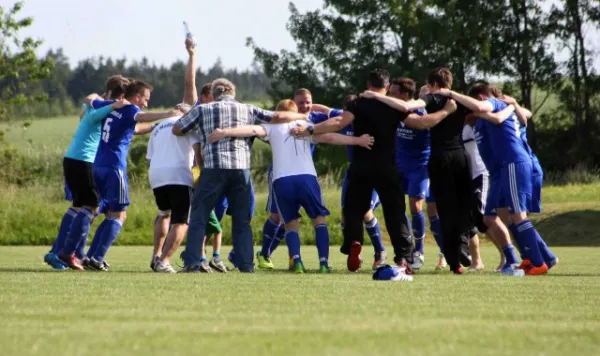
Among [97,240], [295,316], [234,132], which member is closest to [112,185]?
[97,240]

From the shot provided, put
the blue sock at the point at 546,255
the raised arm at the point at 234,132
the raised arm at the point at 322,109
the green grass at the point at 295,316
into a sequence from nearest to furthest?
the green grass at the point at 295,316, the raised arm at the point at 234,132, the blue sock at the point at 546,255, the raised arm at the point at 322,109

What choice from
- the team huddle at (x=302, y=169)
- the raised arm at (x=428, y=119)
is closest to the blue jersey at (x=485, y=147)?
the team huddle at (x=302, y=169)

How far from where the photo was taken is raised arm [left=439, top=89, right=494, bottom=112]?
12523mm

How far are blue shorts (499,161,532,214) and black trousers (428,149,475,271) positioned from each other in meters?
0.38

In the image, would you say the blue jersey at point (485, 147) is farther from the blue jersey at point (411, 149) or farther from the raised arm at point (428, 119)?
the blue jersey at point (411, 149)

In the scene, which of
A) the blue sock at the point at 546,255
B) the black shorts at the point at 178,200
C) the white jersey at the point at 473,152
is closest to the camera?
the black shorts at the point at 178,200

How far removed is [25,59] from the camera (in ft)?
153

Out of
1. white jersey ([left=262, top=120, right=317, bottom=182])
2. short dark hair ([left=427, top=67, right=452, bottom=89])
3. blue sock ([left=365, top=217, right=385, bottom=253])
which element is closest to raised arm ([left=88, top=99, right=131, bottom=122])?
white jersey ([left=262, top=120, right=317, bottom=182])

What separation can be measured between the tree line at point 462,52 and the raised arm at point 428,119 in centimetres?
3896

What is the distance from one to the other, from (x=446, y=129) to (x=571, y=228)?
1613 centimetres

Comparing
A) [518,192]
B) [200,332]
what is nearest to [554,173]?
[518,192]

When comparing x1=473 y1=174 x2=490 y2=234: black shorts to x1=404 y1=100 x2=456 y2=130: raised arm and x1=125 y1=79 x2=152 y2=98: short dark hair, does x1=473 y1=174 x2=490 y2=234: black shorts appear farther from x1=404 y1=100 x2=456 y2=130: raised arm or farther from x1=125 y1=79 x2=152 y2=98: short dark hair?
x1=125 y1=79 x2=152 y2=98: short dark hair

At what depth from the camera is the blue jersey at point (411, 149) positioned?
15008 mm

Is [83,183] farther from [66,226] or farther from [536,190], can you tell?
[536,190]
